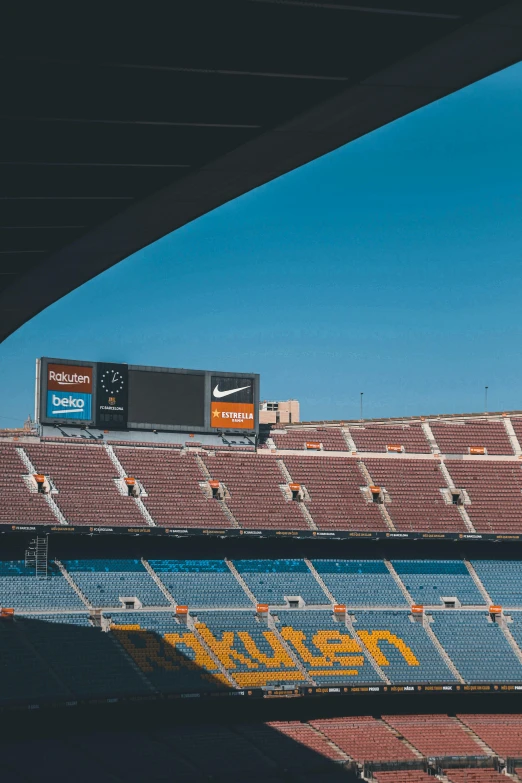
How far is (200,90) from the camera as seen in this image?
260 inches

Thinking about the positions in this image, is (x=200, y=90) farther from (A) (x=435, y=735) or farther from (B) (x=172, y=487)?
(B) (x=172, y=487)

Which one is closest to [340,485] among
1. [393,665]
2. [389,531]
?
[389,531]

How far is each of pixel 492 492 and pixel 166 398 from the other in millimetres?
16727

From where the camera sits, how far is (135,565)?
4441 centimetres

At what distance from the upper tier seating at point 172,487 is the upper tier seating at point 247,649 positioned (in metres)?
4.36

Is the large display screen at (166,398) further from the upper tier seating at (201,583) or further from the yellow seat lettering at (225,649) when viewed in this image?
the yellow seat lettering at (225,649)

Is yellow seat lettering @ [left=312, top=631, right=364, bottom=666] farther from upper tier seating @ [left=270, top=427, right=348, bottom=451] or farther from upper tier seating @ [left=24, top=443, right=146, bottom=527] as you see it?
upper tier seating @ [left=270, top=427, right=348, bottom=451]

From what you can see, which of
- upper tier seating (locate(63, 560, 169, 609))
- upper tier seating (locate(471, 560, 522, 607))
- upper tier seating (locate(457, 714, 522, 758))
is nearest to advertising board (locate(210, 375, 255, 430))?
upper tier seating (locate(63, 560, 169, 609))

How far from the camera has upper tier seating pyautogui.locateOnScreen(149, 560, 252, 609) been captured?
43.9 m

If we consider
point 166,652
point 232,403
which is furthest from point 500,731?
point 232,403

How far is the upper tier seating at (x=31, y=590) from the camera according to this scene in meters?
40.6

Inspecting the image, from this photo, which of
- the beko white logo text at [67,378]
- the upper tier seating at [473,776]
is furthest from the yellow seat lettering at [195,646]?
the beko white logo text at [67,378]

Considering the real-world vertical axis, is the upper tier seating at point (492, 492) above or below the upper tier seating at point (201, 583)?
above

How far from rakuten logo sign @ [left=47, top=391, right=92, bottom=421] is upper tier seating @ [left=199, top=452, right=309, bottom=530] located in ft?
20.4
